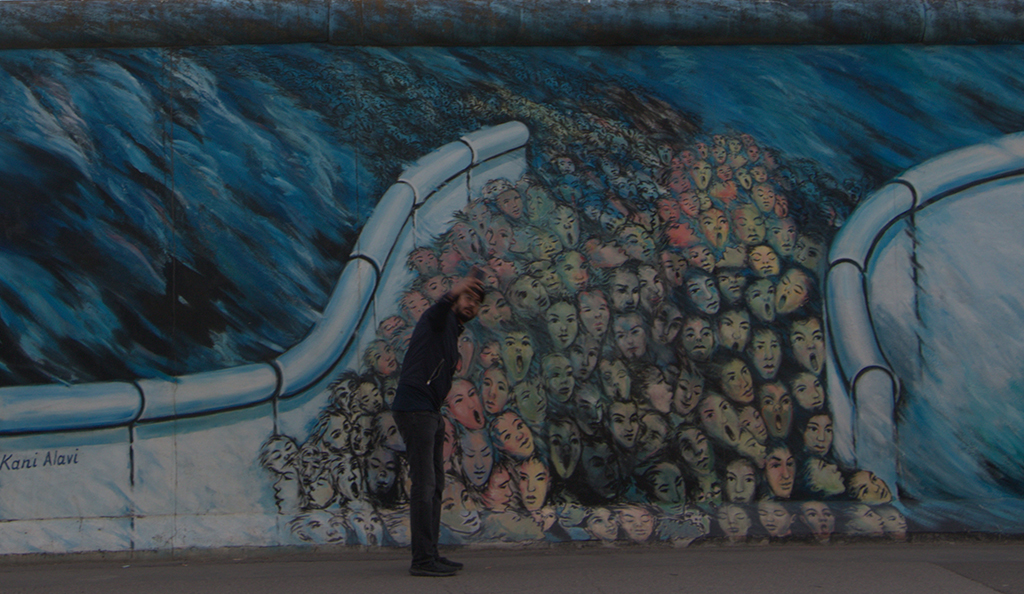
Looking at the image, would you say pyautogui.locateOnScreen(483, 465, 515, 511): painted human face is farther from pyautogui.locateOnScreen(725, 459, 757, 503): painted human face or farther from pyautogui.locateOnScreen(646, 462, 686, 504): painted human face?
pyautogui.locateOnScreen(725, 459, 757, 503): painted human face

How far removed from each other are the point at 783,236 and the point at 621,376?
1345mm

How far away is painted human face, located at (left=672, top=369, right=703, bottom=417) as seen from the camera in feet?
16.2

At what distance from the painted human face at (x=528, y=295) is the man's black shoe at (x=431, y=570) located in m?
1.58

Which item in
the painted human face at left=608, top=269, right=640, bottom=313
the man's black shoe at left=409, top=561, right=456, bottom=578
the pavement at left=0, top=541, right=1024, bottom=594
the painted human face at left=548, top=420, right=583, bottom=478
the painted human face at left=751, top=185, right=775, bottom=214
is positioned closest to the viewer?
the pavement at left=0, top=541, right=1024, bottom=594

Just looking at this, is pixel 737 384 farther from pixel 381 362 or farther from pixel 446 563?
pixel 381 362

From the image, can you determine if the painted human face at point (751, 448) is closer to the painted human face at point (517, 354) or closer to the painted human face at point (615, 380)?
the painted human face at point (615, 380)

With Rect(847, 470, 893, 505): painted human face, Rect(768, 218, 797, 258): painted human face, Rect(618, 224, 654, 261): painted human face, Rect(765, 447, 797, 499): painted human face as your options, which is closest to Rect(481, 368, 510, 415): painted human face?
Rect(618, 224, 654, 261): painted human face

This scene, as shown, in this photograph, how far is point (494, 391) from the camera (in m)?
4.88

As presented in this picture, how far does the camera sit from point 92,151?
4.89m

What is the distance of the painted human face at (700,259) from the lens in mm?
5031

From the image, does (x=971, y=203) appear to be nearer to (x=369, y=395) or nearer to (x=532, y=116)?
(x=532, y=116)

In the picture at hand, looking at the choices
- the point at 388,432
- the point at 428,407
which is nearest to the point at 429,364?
the point at 428,407

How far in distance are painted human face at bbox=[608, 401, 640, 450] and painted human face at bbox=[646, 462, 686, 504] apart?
0.71 ft

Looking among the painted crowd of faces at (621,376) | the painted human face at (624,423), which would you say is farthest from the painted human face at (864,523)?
the painted human face at (624,423)
